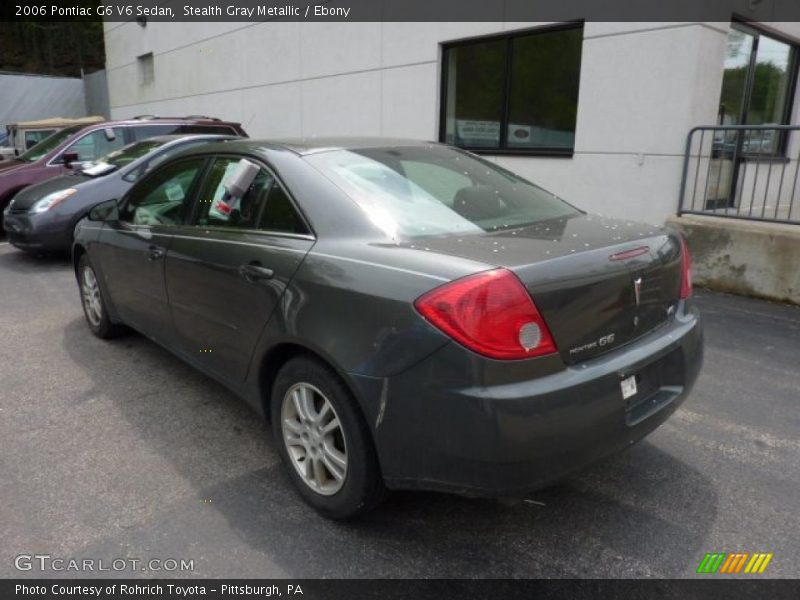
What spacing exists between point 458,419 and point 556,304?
0.51 metres

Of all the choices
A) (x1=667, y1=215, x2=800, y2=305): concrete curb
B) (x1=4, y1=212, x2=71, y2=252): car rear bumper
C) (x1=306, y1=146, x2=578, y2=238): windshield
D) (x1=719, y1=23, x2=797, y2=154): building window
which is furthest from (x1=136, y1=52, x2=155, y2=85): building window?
(x1=306, y1=146, x2=578, y2=238): windshield

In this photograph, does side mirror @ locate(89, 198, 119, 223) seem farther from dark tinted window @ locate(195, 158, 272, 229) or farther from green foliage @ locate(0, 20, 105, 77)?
green foliage @ locate(0, 20, 105, 77)

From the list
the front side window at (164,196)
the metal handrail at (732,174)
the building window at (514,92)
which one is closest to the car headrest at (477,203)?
the front side window at (164,196)

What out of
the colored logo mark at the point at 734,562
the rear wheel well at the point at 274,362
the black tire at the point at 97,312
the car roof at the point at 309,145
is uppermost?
the car roof at the point at 309,145

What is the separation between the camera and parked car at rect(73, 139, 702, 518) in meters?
2.00

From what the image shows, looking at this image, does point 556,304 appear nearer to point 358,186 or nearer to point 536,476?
point 536,476

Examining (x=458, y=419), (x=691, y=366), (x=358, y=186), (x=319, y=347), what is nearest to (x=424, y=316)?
(x=458, y=419)

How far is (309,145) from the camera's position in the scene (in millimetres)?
3031

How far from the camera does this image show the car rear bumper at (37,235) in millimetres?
6961

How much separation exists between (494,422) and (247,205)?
1672 millimetres

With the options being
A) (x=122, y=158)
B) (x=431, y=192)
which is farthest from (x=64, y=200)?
(x=431, y=192)

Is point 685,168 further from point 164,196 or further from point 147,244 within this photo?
point 147,244

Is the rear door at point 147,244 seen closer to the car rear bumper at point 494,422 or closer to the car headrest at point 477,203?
the car headrest at point 477,203

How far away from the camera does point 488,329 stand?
198 cm
